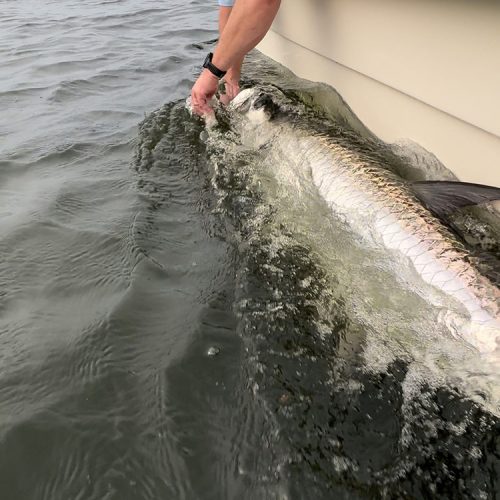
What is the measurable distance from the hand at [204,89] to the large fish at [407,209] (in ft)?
1.53

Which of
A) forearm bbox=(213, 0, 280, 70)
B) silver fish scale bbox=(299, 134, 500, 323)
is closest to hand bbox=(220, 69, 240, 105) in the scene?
forearm bbox=(213, 0, 280, 70)

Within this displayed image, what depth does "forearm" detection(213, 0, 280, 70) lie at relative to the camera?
301cm

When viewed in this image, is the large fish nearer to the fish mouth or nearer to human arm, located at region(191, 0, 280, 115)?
the fish mouth

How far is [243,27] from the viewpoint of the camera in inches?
121

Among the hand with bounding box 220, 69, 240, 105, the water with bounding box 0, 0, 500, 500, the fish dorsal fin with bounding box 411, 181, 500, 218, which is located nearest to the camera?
the water with bounding box 0, 0, 500, 500

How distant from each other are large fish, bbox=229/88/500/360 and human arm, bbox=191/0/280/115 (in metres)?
0.56

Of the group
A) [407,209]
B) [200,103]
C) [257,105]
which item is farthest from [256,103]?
[407,209]

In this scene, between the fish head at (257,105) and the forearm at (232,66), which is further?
the forearm at (232,66)

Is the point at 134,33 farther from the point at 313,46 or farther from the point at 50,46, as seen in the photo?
the point at 313,46

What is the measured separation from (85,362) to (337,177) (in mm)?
1657

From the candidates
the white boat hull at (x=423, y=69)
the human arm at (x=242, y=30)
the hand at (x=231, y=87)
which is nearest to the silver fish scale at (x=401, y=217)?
the white boat hull at (x=423, y=69)

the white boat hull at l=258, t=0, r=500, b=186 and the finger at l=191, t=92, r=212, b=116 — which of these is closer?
the white boat hull at l=258, t=0, r=500, b=186

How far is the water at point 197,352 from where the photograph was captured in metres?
1.65

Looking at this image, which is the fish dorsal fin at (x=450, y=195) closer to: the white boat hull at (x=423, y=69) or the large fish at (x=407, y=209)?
the large fish at (x=407, y=209)
